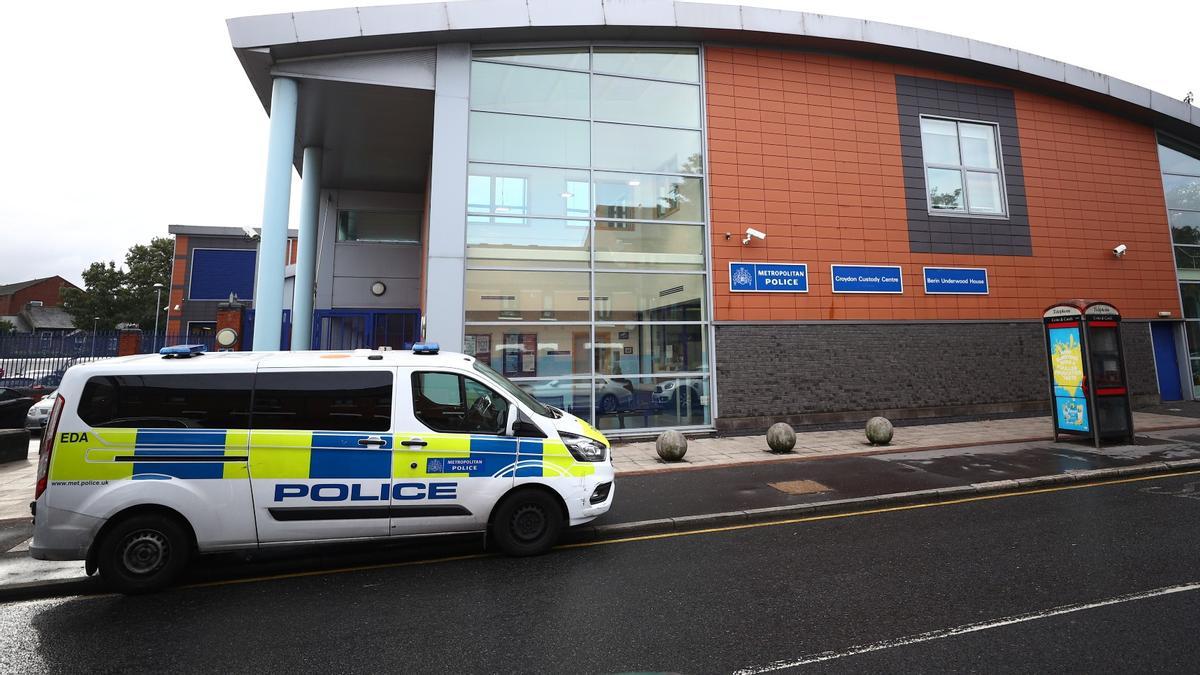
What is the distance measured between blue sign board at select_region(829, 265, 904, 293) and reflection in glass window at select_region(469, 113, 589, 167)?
7070mm

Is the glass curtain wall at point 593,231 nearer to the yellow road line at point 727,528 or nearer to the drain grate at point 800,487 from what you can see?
the drain grate at point 800,487

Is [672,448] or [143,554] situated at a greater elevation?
[672,448]

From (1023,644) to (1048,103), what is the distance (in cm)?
1888

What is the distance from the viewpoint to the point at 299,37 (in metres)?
10.9

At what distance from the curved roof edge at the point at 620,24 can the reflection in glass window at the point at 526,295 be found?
551 centimetres

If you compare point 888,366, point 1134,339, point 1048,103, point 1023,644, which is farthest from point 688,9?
point 1134,339

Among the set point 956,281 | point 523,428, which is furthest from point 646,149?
point 523,428

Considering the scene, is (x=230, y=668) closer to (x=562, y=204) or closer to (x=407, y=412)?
(x=407, y=412)

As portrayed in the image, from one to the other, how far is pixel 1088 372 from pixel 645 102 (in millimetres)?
11023

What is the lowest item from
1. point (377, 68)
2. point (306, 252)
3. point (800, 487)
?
point (800, 487)

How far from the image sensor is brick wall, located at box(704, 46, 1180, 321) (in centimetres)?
1309

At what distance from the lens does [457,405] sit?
16.9 feet

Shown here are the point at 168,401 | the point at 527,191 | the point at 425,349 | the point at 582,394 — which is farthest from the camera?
the point at 527,191

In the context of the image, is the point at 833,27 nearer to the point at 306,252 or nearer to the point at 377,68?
the point at 377,68
